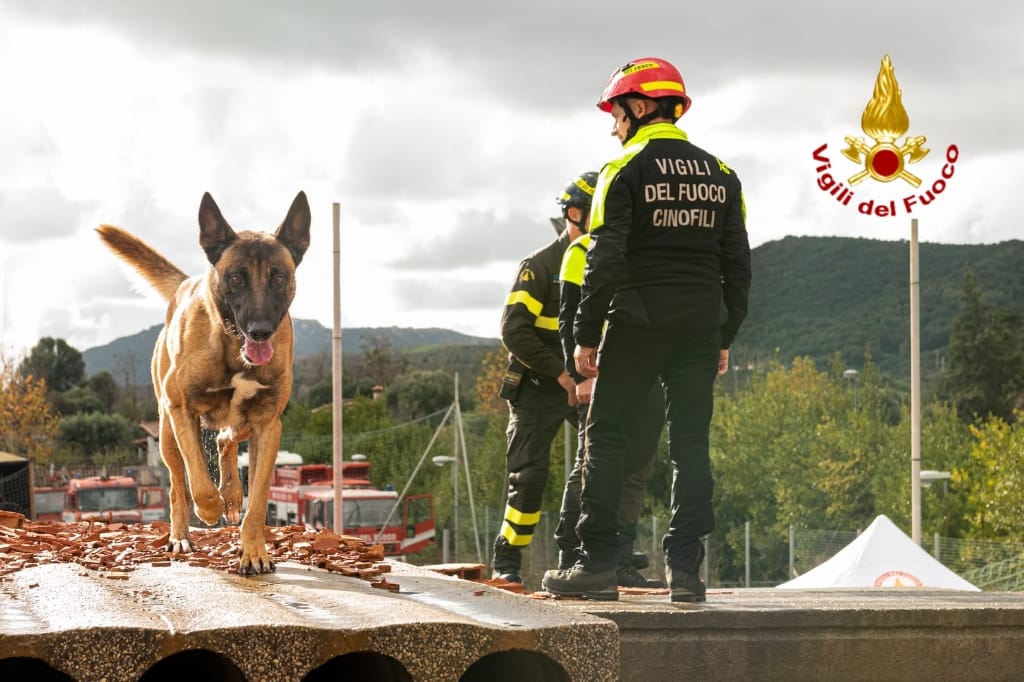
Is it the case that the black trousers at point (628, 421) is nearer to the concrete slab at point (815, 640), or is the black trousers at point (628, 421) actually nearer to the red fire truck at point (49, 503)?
the concrete slab at point (815, 640)

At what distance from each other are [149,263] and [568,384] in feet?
8.94

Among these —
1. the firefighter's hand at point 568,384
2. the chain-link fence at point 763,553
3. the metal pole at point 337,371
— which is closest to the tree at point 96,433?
the chain-link fence at point 763,553

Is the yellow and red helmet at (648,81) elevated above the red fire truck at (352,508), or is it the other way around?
the yellow and red helmet at (648,81)

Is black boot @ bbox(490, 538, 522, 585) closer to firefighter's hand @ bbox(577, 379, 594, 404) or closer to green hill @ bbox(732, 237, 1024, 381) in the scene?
firefighter's hand @ bbox(577, 379, 594, 404)

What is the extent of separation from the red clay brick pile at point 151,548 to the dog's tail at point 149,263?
4.91 feet

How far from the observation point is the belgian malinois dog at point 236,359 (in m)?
6.59

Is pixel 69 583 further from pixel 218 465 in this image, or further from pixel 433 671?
A: pixel 218 465

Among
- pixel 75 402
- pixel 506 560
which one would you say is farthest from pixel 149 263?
pixel 75 402

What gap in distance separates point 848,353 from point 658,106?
8830cm

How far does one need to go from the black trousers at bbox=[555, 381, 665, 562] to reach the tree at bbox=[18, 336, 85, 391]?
90418 mm

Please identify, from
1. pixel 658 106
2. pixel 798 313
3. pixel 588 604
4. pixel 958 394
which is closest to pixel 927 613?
pixel 588 604

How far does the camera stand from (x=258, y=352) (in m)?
6.66

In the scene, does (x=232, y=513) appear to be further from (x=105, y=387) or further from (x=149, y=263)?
(x=105, y=387)

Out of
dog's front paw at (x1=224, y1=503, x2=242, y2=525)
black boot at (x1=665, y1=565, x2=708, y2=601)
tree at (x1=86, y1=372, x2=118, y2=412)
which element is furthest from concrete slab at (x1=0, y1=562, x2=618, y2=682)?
tree at (x1=86, y1=372, x2=118, y2=412)
